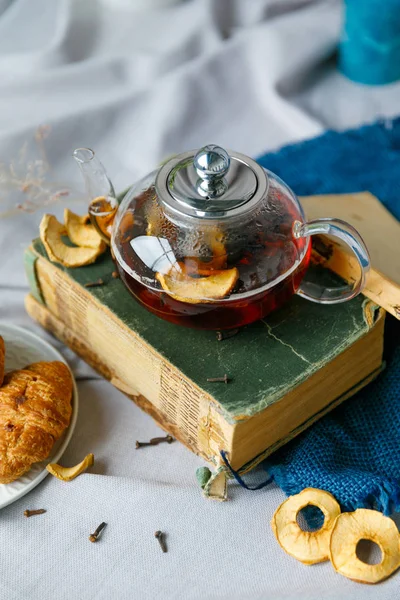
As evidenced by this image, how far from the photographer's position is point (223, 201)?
0.89 metres

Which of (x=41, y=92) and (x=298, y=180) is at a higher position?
(x=41, y=92)

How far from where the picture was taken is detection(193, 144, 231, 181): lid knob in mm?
881

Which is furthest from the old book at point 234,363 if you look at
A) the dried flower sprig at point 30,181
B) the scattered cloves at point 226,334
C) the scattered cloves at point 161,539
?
the dried flower sprig at point 30,181

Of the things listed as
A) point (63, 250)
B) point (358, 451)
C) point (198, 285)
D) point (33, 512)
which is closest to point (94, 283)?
point (63, 250)

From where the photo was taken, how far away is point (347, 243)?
921 mm

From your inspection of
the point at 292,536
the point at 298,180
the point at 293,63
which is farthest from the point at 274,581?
the point at 293,63

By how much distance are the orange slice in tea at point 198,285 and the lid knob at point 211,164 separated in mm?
107

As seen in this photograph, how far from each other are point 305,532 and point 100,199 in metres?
0.47

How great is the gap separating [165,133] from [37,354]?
22.0 inches

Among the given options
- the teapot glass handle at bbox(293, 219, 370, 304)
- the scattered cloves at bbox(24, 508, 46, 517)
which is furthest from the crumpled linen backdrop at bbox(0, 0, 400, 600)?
the teapot glass handle at bbox(293, 219, 370, 304)

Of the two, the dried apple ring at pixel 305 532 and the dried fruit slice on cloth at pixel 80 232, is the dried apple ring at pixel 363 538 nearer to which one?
the dried apple ring at pixel 305 532

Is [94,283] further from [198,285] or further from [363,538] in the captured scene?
[363,538]

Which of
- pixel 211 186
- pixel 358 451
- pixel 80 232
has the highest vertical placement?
pixel 211 186

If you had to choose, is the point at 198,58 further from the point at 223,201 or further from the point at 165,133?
the point at 223,201
